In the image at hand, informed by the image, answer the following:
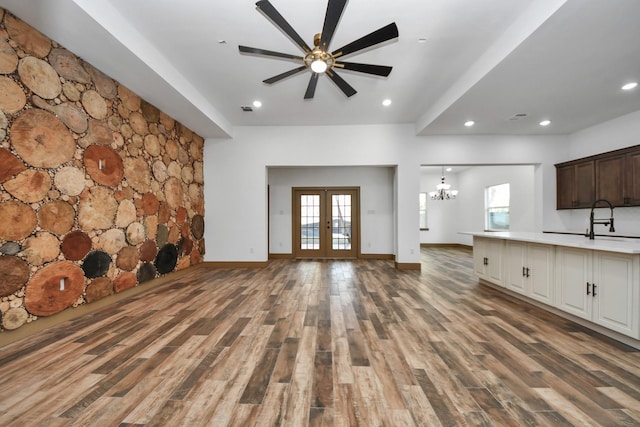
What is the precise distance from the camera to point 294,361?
207 cm

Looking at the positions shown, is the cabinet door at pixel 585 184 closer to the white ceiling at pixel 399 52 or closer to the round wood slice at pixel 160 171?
the white ceiling at pixel 399 52

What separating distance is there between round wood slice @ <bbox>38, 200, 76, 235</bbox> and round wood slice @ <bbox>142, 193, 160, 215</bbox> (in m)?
1.18

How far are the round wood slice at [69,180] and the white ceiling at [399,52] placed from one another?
132 centimetres

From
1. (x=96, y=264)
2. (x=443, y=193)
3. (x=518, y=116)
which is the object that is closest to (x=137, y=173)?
(x=96, y=264)

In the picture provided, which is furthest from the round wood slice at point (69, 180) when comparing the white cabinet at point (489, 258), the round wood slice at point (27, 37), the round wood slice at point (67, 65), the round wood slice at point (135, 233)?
the white cabinet at point (489, 258)

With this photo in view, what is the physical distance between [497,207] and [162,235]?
9.28 meters

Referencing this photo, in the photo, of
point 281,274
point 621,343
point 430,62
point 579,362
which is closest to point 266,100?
point 430,62

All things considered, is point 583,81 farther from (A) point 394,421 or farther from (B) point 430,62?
(A) point 394,421

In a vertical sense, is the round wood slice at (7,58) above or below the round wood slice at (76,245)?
above

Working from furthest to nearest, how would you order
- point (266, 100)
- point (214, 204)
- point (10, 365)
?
point (214, 204) → point (266, 100) → point (10, 365)

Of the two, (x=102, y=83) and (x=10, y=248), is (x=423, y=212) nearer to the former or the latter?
(x=102, y=83)

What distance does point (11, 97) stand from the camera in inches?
93.9

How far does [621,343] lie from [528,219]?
18.0 ft

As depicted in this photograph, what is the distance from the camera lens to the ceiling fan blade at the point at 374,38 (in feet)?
7.74
